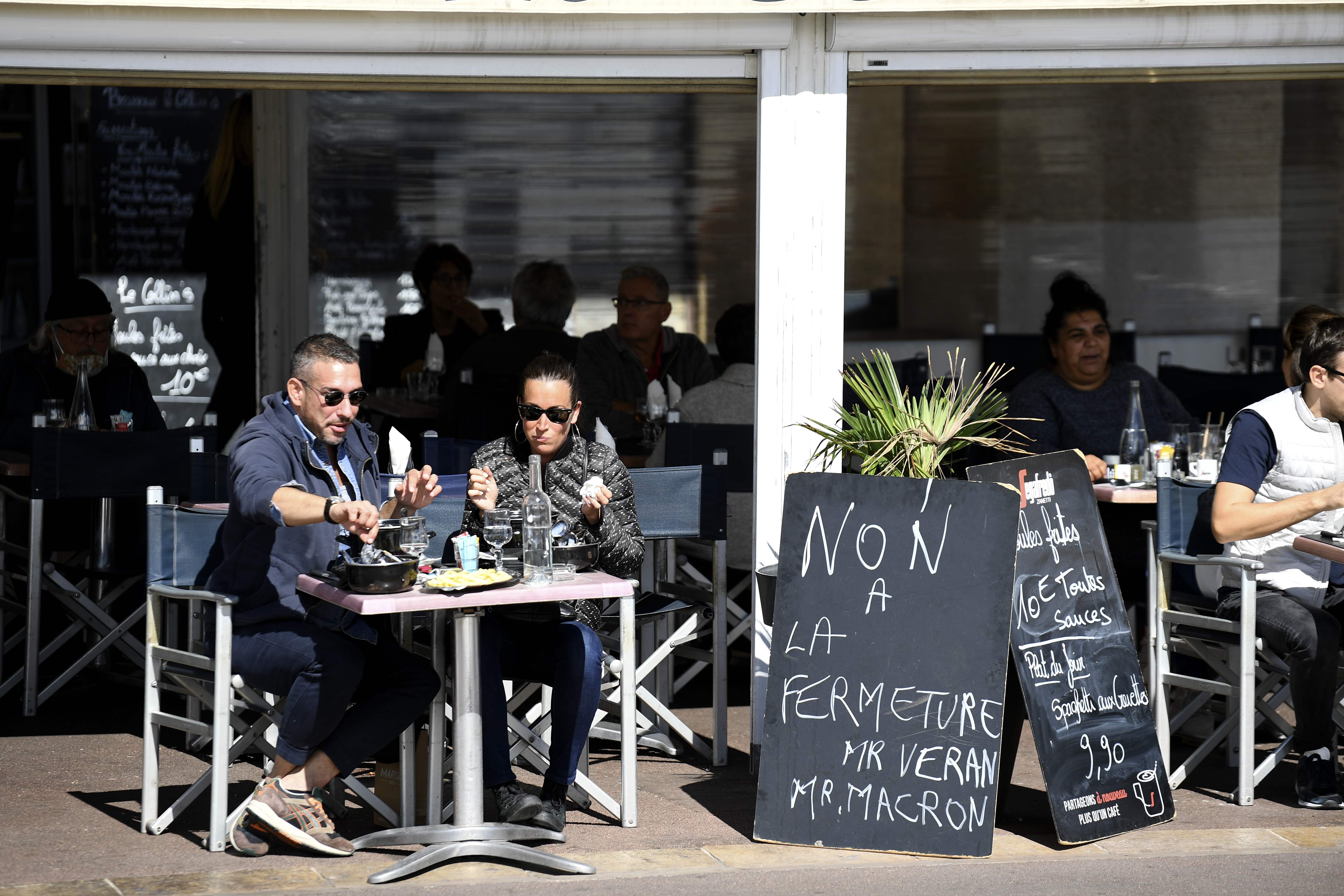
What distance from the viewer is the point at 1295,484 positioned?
4.57 metres

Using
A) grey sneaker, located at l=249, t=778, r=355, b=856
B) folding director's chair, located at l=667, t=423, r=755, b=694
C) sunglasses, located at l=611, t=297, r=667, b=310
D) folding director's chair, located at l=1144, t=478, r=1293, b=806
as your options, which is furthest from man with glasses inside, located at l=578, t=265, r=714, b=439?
grey sneaker, located at l=249, t=778, r=355, b=856

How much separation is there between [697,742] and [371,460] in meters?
1.48

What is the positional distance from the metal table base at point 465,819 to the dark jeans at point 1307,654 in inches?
80.1

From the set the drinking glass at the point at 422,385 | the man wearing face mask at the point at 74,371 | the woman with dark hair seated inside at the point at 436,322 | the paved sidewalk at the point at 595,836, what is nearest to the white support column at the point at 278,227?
the woman with dark hair seated inside at the point at 436,322

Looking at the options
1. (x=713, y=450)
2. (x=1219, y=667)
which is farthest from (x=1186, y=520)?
(x=713, y=450)

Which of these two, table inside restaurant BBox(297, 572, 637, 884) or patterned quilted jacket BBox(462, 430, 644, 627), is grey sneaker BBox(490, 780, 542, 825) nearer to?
table inside restaurant BBox(297, 572, 637, 884)

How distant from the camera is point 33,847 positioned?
4.00m

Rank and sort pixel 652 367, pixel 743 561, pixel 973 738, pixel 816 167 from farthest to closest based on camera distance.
Answer: pixel 652 367
pixel 743 561
pixel 816 167
pixel 973 738

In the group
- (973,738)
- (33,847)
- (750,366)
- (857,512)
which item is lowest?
(33,847)

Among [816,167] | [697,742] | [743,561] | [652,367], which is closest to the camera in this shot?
[816,167]

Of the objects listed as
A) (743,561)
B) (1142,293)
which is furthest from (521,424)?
(1142,293)

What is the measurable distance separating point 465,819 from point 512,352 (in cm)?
342

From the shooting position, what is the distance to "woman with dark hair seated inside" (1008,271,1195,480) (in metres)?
5.74

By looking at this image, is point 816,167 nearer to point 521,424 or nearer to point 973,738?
point 521,424
